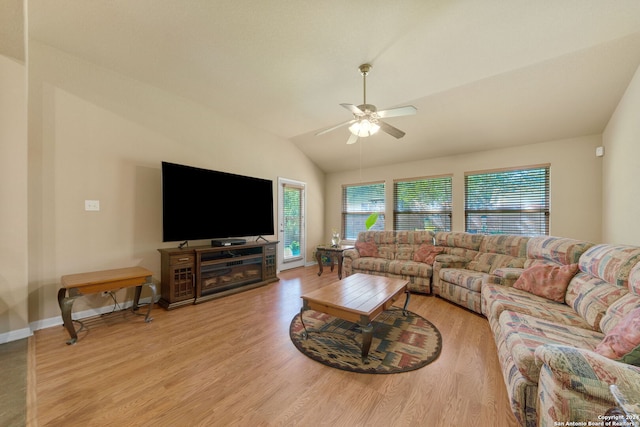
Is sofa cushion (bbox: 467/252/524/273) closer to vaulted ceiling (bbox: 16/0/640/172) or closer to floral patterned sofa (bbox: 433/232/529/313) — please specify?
floral patterned sofa (bbox: 433/232/529/313)

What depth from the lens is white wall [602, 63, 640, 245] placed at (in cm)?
236

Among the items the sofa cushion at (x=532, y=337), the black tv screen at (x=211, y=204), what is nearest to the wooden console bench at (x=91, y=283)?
the black tv screen at (x=211, y=204)

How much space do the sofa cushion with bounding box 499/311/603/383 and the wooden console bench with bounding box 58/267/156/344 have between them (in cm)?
330

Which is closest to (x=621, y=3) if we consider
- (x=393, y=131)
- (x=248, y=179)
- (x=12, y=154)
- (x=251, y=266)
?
(x=393, y=131)

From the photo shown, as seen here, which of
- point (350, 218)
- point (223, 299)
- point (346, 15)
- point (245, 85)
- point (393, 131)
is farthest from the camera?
point (350, 218)

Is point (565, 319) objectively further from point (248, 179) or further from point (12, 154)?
point (12, 154)

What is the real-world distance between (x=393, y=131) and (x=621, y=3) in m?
1.89

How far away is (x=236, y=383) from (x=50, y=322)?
8.01 feet

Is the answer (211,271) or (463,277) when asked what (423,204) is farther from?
(211,271)

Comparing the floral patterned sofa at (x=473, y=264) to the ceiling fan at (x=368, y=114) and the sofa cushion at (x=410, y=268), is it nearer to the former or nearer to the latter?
the sofa cushion at (x=410, y=268)

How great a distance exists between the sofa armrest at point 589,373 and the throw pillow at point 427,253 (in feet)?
9.37

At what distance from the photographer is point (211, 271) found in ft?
11.5

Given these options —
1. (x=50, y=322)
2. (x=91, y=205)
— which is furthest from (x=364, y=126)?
(x=50, y=322)

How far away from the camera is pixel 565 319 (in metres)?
1.86
